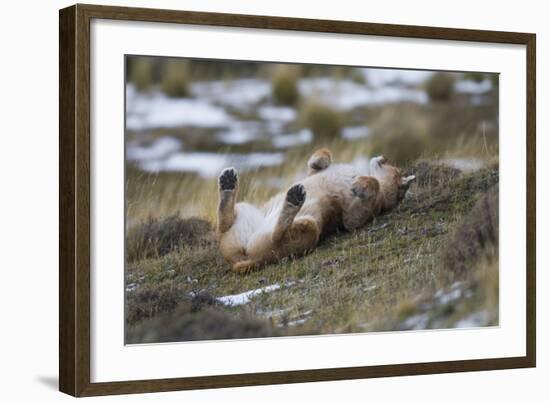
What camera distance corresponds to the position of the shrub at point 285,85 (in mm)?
7539

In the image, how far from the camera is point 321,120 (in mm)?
7703

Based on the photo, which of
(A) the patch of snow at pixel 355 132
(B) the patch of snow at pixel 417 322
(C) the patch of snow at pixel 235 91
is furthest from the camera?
(B) the patch of snow at pixel 417 322

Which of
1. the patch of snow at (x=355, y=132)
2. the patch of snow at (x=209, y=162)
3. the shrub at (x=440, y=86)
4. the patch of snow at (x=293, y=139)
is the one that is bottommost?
the patch of snow at (x=209, y=162)

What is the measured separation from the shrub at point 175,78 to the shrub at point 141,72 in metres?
0.08

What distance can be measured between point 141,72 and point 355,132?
1.39m

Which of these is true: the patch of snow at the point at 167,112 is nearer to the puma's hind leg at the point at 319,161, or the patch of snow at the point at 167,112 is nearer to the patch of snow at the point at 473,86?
the puma's hind leg at the point at 319,161

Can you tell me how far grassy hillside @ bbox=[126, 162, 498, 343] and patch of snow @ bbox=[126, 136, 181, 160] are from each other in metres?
0.37

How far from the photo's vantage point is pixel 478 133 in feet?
26.7

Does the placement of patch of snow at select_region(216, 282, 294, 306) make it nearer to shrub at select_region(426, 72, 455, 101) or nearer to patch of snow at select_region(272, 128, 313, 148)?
patch of snow at select_region(272, 128, 313, 148)

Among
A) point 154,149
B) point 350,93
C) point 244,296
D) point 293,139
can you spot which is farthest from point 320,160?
point 154,149

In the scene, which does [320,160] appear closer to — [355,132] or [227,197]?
[355,132]

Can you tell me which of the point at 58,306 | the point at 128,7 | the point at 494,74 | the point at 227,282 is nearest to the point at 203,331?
the point at 227,282

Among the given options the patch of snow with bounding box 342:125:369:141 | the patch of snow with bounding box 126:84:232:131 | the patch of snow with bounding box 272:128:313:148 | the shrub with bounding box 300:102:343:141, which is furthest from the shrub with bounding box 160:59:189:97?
the patch of snow with bounding box 342:125:369:141

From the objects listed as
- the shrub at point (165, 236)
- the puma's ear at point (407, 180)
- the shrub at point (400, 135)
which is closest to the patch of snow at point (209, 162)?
the shrub at point (165, 236)
